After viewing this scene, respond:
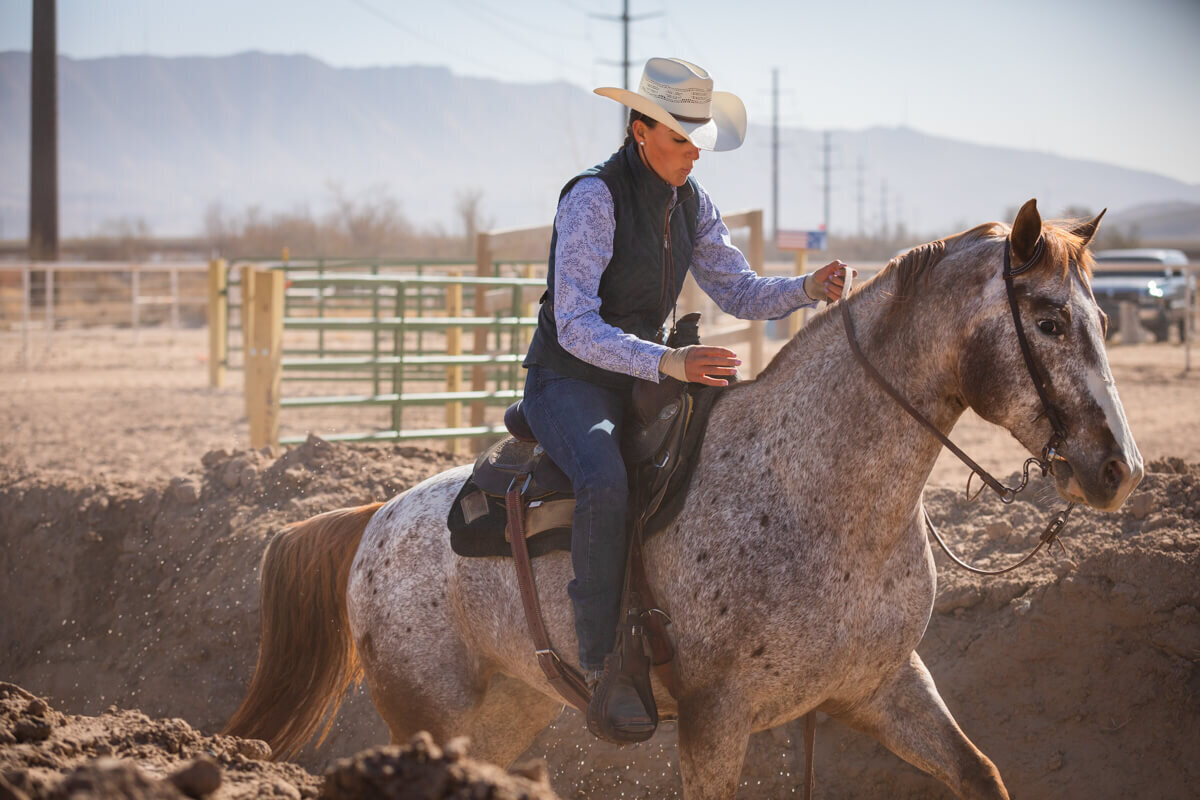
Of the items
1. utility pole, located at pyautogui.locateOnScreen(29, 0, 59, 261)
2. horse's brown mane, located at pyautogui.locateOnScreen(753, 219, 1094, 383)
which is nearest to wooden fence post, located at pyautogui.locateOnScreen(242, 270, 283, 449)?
horse's brown mane, located at pyautogui.locateOnScreen(753, 219, 1094, 383)

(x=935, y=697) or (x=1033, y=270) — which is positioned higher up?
(x=1033, y=270)

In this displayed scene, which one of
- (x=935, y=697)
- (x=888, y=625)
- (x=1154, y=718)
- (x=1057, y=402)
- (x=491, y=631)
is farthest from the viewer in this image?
(x=1154, y=718)

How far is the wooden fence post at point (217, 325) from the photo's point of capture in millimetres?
13141

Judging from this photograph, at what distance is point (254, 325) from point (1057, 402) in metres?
6.69

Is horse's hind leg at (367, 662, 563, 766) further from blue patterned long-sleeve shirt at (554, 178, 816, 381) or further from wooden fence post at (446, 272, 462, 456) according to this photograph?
wooden fence post at (446, 272, 462, 456)

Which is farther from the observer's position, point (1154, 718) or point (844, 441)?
point (1154, 718)

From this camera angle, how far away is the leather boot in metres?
2.73

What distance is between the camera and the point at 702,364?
2674mm

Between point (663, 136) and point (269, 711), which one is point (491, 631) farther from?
point (663, 136)

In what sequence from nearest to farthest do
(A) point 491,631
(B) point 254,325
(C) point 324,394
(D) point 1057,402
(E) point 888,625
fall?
(D) point 1057,402 → (E) point 888,625 → (A) point 491,631 → (B) point 254,325 → (C) point 324,394

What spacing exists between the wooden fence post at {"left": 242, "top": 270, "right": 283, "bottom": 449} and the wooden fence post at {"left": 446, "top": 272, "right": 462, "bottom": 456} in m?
1.50

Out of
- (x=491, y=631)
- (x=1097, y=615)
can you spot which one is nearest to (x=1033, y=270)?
(x=491, y=631)

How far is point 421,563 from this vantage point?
337 cm

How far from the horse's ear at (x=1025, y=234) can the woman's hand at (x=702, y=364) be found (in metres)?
0.72
